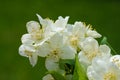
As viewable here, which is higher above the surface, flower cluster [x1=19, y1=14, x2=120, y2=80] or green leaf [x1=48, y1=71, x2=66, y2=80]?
flower cluster [x1=19, y1=14, x2=120, y2=80]

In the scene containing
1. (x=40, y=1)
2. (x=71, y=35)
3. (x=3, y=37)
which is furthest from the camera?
(x=40, y=1)

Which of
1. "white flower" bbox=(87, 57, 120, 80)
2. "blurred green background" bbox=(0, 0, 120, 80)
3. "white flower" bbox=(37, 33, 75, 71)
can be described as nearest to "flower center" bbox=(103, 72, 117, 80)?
"white flower" bbox=(87, 57, 120, 80)

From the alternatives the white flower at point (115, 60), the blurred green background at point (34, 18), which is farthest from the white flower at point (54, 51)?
the blurred green background at point (34, 18)

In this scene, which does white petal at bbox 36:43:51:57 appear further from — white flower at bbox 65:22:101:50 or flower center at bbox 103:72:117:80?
flower center at bbox 103:72:117:80

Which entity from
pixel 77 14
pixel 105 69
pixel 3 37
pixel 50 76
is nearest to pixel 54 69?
pixel 50 76

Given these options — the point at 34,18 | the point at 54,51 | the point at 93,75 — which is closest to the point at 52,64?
the point at 54,51

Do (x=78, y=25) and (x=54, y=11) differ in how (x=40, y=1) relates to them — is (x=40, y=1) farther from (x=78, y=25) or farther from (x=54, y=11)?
(x=78, y=25)

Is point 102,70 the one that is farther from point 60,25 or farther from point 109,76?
point 60,25
